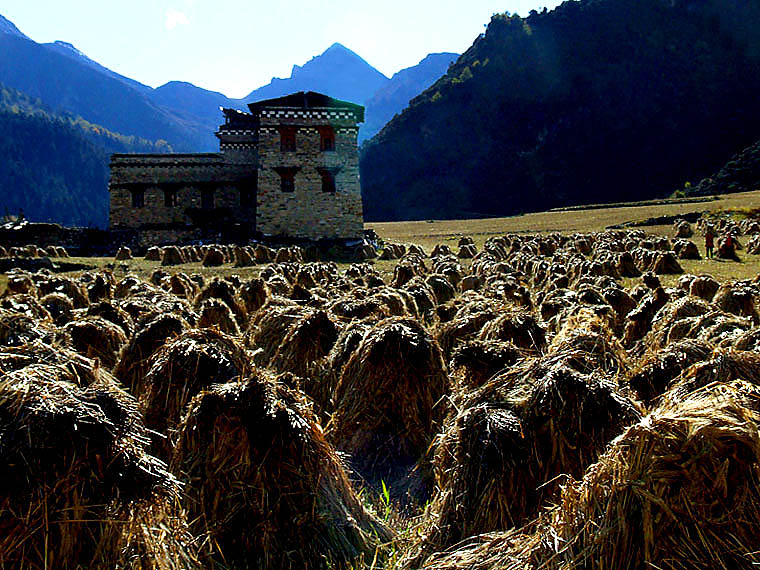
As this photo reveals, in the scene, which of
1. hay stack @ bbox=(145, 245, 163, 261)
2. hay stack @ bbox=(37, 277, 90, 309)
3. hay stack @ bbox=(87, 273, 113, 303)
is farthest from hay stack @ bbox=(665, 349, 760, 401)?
hay stack @ bbox=(145, 245, 163, 261)

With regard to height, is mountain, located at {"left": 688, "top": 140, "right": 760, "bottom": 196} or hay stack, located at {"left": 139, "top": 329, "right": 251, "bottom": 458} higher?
mountain, located at {"left": 688, "top": 140, "right": 760, "bottom": 196}

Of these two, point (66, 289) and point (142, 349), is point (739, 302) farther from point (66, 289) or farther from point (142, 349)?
point (66, 289)

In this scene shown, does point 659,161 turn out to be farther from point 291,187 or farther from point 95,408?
point 95,408

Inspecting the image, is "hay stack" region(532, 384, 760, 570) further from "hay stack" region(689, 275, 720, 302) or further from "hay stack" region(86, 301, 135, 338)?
"hay stack" region(689, 275, 720, 302)

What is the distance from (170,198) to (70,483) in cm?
5182

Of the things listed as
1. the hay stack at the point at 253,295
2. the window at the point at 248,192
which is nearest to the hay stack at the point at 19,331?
the hay stack at the point at 253,295

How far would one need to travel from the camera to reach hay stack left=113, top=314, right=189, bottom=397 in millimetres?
8617

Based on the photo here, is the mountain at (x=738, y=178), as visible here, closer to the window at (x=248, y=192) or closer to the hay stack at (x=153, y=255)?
the window at (x=248, y=192)

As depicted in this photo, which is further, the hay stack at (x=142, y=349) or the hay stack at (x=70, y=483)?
the hay stack at (x=142, y=349)

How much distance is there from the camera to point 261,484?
5.27 m

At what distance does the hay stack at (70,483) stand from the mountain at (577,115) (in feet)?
410

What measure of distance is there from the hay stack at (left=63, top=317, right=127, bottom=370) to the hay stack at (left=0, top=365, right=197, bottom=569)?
5.79 metres

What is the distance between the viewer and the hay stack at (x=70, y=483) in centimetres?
372

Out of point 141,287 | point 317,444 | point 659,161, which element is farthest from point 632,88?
point 317,444
